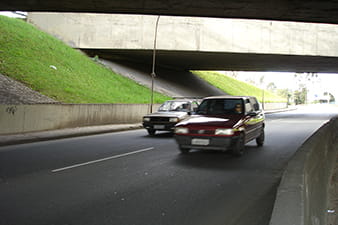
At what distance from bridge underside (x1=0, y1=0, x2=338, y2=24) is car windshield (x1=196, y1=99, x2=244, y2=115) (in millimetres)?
3326

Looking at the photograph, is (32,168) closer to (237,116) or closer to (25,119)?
(237,116)

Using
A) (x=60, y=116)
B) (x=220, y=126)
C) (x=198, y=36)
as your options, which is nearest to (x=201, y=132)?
(x=220, y=126)

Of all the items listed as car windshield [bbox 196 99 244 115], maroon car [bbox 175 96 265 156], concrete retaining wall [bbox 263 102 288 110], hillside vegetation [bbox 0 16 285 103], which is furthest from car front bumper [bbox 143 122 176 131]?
concrete retaining wall [bbox 263 102 288 110]

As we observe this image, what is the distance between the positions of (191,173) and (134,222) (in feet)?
9.67

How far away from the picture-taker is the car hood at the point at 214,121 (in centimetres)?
810

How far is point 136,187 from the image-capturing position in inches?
222

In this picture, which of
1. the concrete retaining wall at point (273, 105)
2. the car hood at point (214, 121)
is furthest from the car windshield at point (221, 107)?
the concrete retaining wall at point (273, 105)

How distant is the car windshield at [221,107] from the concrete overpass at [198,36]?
21.6 m

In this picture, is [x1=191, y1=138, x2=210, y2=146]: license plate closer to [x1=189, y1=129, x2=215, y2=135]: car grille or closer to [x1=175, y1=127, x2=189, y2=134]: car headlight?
[x1=189, y1=129, x2=215, y2=135]: car grille

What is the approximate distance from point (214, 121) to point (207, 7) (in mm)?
4682

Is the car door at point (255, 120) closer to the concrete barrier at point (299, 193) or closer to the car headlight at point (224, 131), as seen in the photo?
the car headlight at point (224, 131)

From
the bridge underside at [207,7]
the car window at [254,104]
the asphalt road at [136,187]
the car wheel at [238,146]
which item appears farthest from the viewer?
the car window at [254,104]

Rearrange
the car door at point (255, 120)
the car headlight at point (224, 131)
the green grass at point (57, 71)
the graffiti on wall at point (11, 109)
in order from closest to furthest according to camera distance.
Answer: the car headlight at point (224, 131) → the car door at point (255, 120) → the graffiti on wall at point (11, 109) → the green grass at point (57, 71)

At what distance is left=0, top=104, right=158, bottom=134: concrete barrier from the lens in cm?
1239
